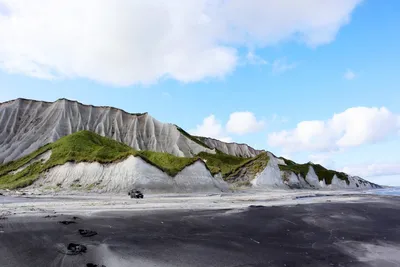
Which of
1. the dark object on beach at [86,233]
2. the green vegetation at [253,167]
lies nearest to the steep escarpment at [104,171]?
the green vegetation at [253,167]

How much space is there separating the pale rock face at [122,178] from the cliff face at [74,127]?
3655 centimetres

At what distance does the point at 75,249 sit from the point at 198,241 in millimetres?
3691

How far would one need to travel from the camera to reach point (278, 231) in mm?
12352

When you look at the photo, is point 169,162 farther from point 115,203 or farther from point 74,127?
point 74,127

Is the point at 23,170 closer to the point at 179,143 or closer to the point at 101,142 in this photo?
the point at 101,142

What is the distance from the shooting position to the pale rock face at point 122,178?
125ft

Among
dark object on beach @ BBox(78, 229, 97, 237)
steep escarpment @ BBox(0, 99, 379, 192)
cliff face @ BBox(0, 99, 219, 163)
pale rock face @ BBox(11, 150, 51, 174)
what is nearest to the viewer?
dark object on beach @ BBox(78, 229, 97, 237)

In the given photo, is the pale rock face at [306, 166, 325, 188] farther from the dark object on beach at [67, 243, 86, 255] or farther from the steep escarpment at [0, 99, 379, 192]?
the dark object on beach at [67, 243, 86, 255]

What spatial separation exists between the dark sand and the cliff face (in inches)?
2732

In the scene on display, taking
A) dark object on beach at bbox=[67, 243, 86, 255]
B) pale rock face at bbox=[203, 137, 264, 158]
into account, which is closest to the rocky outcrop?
pale rock face at bbox=[203, 137, 264, 158]

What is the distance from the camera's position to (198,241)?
32.6 feet

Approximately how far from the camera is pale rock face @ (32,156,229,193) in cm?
3806

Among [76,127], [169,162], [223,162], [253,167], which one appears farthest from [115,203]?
[76,127]

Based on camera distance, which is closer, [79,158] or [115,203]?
[115,203]
